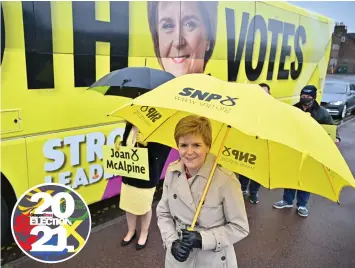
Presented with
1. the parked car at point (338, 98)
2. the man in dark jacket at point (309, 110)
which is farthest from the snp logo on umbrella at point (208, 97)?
the parked car at point (338, 98)

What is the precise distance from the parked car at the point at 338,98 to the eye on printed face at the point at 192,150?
13.4m

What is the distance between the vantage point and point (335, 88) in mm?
15977

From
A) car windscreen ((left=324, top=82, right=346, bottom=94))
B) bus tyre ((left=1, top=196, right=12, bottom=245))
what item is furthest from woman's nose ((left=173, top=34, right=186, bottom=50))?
car windscreen ((left=324, top=82, right=346, bottom=94))

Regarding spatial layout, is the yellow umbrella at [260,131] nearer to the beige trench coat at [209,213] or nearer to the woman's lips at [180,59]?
the beige trench coat at [209,213]

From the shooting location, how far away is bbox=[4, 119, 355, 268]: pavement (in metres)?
3.84

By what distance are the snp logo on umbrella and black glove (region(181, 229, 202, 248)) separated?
712 millimetres

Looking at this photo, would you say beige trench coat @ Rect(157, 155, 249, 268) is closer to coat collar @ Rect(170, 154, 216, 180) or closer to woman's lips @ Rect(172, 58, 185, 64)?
coat collar @ Rect(170, 154, 216, 180)

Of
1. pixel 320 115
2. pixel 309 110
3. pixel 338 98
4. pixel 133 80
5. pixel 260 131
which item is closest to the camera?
pixel 260 131

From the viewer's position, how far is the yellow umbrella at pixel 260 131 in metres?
1.76

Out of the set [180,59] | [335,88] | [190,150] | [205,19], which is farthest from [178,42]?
[335,88]

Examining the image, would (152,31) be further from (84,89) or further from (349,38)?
(349,38)

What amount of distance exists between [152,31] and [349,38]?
49055mm

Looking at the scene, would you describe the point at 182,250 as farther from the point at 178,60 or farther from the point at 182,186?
the point at 178,60

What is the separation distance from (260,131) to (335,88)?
15.8 meters
